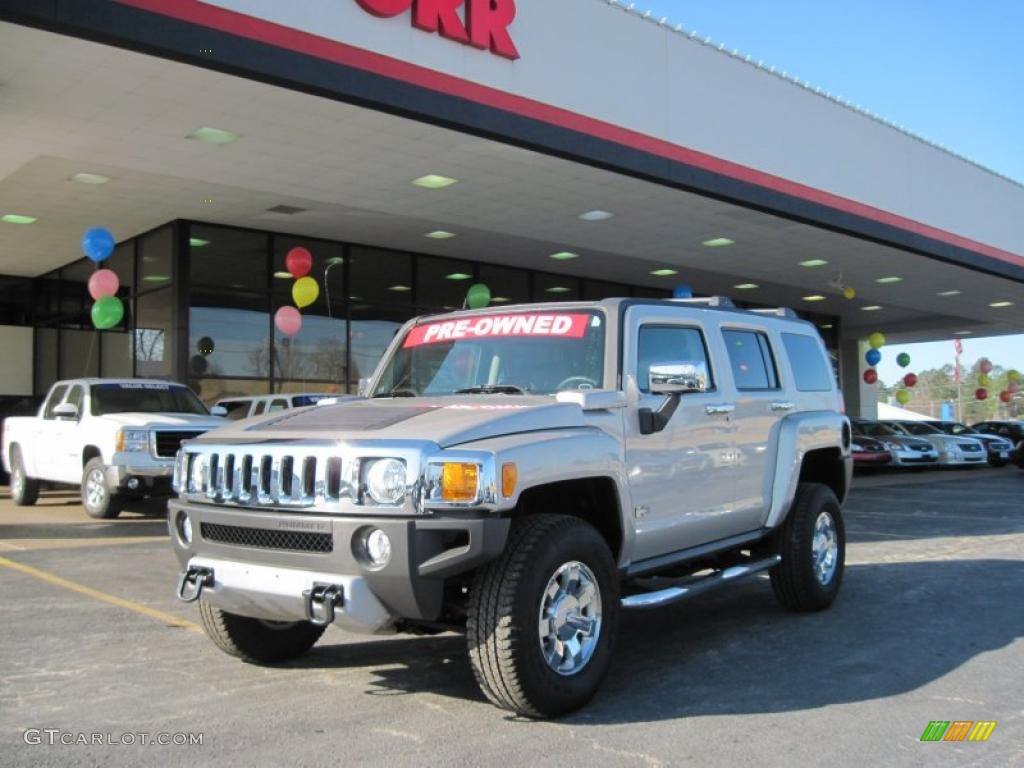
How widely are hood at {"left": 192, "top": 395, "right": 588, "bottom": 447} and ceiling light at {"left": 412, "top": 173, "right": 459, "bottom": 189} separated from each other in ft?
31.1

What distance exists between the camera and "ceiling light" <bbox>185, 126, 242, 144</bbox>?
11695mm

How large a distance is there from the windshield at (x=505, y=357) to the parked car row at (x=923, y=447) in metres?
18.6

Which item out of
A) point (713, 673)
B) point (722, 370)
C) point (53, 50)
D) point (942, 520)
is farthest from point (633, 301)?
point (942, 520)

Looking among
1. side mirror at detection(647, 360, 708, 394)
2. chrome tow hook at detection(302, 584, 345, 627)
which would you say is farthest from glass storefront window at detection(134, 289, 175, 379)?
chrome tow hook at detection(302, 584, 345, 627)

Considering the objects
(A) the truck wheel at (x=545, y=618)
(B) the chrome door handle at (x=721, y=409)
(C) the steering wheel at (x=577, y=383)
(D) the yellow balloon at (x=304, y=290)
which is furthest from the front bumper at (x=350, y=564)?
(D) the yellow balloon at (x=304, y=290)

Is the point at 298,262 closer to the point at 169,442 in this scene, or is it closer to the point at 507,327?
the point at 169,442

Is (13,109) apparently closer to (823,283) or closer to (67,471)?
(67,471)

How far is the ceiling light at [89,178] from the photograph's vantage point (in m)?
13.8

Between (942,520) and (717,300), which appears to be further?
(942,520)

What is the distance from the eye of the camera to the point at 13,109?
35.7 feet

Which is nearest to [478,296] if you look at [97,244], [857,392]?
[97,244]

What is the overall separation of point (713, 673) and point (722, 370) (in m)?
1.85

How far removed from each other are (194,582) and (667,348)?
2.82 meters

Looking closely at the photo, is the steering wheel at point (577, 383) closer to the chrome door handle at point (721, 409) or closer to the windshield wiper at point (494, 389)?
the windshield wiper at point (494, 389)
